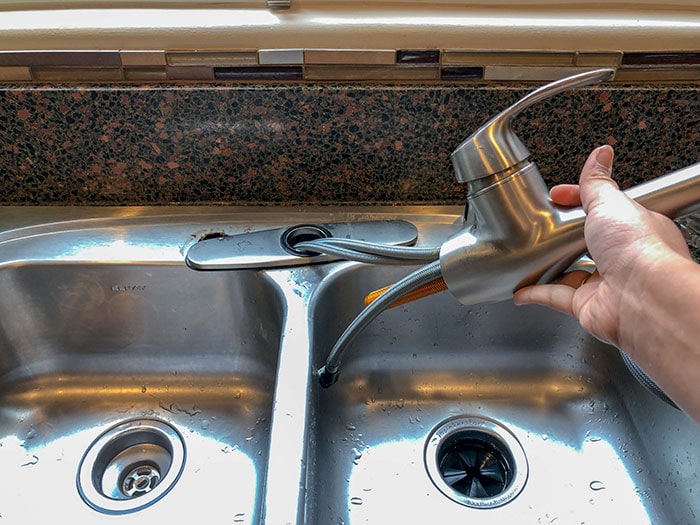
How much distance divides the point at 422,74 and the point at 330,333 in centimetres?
32

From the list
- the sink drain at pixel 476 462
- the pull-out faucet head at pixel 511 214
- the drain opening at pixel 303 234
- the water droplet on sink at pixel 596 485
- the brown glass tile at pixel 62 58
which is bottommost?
the water droplet on sink at pixel 596 485

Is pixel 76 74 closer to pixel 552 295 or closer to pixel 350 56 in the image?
pixel 350 56

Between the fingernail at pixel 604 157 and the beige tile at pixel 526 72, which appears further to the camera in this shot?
the beige tile at pixel 526 72

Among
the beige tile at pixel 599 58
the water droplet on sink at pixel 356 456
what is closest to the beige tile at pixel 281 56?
the beige tile at pixel 599 58

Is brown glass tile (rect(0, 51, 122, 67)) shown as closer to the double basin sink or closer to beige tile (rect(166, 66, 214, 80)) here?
beige tile (rect(166, 66, 214, 80))

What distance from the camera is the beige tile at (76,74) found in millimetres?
650

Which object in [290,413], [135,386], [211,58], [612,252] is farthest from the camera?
[135,386]

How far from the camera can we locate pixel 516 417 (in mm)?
722

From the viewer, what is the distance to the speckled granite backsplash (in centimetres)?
66

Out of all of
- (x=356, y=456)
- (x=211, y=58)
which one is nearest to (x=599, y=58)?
(x=211, y=58)

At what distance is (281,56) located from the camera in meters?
0.64

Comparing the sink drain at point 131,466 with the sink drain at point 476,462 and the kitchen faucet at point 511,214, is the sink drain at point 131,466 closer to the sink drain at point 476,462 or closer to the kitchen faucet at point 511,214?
the sink drain at point 476,462

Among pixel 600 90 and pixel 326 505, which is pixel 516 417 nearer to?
pixel 326 505

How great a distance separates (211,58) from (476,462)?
0.57 m
